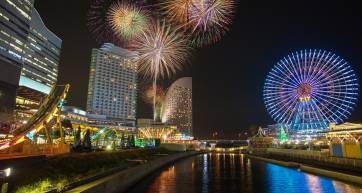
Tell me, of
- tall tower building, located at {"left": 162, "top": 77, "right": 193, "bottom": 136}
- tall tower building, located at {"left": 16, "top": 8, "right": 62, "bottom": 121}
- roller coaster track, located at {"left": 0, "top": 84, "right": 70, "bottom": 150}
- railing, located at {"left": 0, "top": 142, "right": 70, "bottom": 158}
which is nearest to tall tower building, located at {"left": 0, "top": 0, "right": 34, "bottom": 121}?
tall tower building, located at {"left": 16, "top": 8, "right": 62, "bottom": 121}

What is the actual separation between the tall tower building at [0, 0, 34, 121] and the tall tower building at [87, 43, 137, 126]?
65.1m

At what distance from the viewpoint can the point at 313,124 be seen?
64.2 m

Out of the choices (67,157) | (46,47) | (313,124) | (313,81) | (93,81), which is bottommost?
(67,157)

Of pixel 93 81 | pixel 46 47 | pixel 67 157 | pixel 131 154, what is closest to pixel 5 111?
pixel 131 154

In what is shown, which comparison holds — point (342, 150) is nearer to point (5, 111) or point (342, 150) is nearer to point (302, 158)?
point (302, 158)

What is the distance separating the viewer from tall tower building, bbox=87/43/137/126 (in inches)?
6604

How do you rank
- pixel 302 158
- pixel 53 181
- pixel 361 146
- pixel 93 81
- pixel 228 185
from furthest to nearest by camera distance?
1. pixel 93 81
2. pixel 302 158
3. pixel 361 146
4. pixel 228 185
5. pixel 53 181

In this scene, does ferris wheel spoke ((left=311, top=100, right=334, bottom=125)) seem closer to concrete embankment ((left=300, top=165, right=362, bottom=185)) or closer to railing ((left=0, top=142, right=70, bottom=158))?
concrete embankment ((left=300, top=165, right=362, bottom=185))

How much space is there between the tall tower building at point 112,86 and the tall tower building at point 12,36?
65.1 m

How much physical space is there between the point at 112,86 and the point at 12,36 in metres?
81.6

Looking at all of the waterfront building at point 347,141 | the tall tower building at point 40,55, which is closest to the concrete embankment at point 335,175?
the waterfront building at point 347,141

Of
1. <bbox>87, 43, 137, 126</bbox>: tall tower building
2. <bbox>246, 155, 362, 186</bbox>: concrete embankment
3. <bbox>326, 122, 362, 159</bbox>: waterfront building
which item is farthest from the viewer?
<bbox>87, 43, 137, 126</bbox>: tall tower building

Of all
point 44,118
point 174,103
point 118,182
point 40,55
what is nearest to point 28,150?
point 44,118

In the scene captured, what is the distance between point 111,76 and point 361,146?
163022 millimetres
